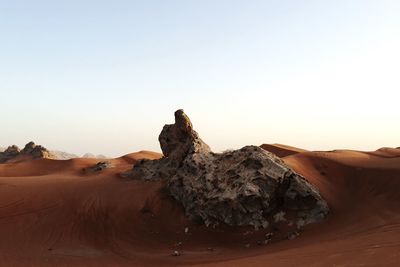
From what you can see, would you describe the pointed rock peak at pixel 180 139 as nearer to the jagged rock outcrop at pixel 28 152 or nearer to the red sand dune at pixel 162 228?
the red sand dune at pixel 162 228

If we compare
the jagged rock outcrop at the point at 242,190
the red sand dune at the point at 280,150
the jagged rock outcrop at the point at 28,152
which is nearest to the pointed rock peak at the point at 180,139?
the jagged rock outcrop at the point at 242,190

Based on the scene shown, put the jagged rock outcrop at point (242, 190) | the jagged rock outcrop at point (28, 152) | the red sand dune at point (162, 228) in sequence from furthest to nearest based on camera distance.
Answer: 1. the jagged rock outcrop at point (28, 152)
2. the jagged rock outcrop at point (242, 190)
3. the red sand dune at point (162, 228)

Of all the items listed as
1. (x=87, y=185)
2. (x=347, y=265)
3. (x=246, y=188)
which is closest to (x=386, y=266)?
(x=347, y=265)

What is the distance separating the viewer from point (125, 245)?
1433cm

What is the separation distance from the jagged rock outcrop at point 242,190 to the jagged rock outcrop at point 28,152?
29.4 meters

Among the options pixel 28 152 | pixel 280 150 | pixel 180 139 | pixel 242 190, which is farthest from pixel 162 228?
pixel 28 152

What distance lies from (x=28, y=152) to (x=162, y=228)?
112ft

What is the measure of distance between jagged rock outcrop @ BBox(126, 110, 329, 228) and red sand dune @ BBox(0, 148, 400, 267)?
0.52 m

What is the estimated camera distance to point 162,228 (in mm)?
15664

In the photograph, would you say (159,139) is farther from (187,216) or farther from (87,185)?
(187,216)

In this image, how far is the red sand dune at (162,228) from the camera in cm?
1052

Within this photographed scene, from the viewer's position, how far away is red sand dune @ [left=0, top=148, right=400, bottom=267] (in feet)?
34.5

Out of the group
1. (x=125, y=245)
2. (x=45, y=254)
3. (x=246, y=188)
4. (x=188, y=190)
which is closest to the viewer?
(x=45, y=254)

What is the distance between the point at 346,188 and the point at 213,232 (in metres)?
7.49
